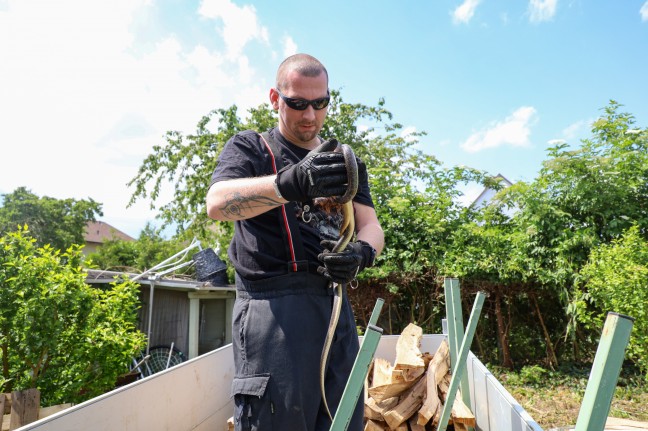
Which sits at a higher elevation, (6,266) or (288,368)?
(6,266)

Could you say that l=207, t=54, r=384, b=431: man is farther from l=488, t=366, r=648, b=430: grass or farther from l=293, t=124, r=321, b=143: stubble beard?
l=488, t=366, r=648, b=430: grass

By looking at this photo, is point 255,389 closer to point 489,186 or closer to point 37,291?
point 37,291

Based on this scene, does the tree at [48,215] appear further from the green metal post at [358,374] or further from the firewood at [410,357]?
the green metal post at [358,374]

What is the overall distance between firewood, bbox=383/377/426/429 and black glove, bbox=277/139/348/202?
2.21 m

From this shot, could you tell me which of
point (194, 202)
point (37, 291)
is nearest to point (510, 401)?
point (37, 291)

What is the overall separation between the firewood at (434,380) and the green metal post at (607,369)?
85.8 inches

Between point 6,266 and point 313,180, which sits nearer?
point 313,180

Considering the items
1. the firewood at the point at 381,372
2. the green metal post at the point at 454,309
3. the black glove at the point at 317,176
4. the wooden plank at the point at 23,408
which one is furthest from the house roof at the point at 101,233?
the black glove at the point at 317,176

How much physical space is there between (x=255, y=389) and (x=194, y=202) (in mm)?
12208

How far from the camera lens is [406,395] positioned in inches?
129

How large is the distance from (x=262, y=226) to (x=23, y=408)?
2.26m

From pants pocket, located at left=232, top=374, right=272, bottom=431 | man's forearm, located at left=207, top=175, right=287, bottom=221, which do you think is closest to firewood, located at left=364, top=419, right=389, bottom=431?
pants pocket, located at left=232, top=374, right=272, bottom=431

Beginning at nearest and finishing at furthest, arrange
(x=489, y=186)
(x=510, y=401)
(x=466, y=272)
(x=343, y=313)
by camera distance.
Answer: (x=343, y=313) → (x=510, y=401) → (x=466, y=272) → (x=489, y=186)

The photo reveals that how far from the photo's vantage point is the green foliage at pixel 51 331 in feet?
11.9
